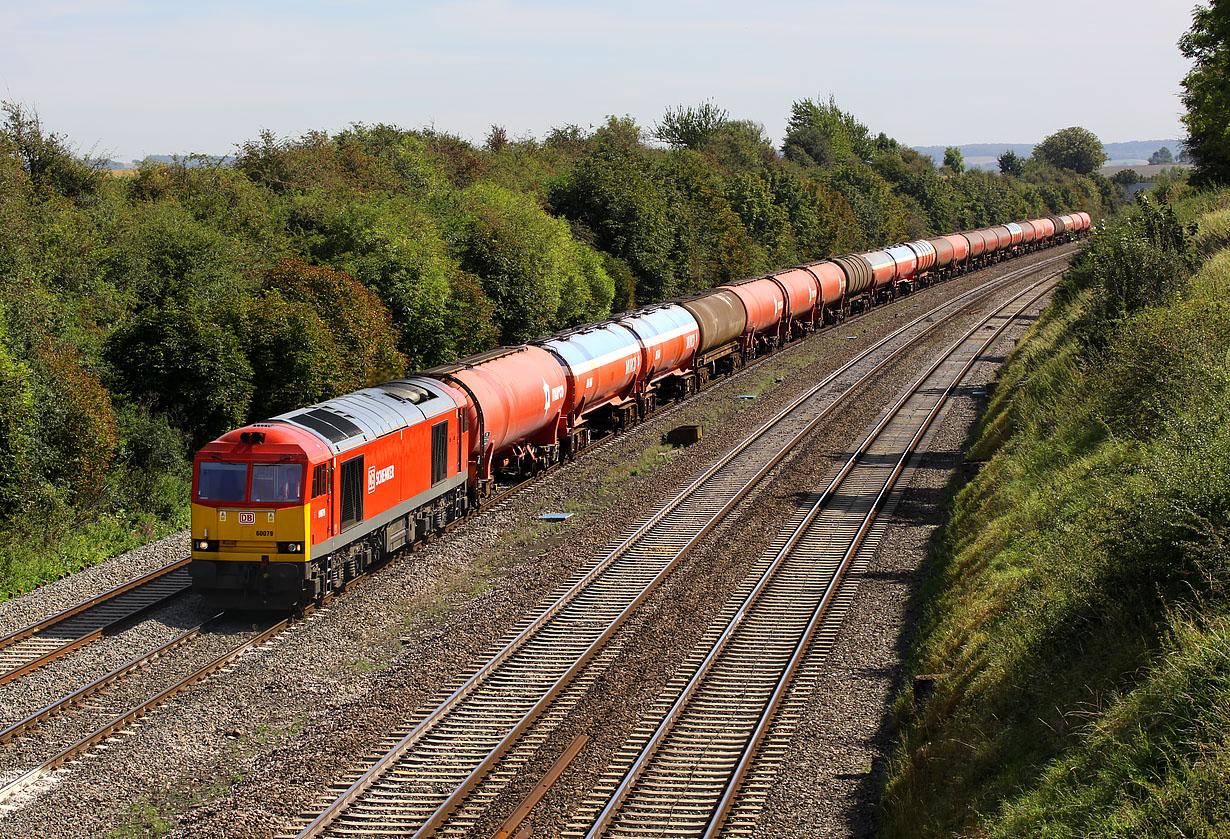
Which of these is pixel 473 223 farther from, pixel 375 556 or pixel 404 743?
pixel 404 743

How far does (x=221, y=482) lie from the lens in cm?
1836

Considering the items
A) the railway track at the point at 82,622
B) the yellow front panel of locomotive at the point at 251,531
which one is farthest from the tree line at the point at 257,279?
the yellow front panel of locomotive at the point at 251,531

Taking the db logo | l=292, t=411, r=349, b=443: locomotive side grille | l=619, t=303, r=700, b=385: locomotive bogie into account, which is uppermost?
l=619, t=303, r=700, b=385: locomotive bogie

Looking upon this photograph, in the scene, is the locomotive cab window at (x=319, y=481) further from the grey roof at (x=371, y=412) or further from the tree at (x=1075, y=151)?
the tree at (x=1075, y=151)

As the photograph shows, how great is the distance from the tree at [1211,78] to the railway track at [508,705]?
26.6 meters

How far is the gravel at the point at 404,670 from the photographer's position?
1259 cm

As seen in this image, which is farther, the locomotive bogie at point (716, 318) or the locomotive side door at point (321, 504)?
the locomotive bogie at point (716, 318)

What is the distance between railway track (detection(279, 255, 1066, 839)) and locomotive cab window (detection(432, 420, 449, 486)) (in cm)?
411

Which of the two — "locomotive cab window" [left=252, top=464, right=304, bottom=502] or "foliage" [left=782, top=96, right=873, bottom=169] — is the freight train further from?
"foliage" [left=782, top=96, right=873, bottom=169]

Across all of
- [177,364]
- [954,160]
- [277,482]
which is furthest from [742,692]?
[954,160]

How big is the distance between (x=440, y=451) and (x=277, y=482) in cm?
515

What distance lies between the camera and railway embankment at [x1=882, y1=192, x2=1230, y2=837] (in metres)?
9.03

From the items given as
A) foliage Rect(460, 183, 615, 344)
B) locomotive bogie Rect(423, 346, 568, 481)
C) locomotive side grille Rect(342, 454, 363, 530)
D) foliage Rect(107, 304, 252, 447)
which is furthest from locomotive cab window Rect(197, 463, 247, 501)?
foliage Rect(460, 183, 615, 344)

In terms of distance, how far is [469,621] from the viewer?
1864 centimetres
